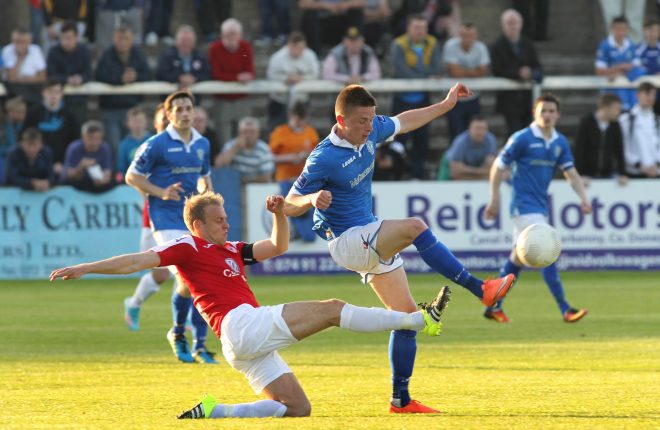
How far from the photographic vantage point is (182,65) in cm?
2183

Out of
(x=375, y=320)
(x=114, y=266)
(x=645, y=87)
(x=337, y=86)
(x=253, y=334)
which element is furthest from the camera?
(x=337, y=86)

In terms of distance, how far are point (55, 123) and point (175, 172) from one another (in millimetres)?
8839

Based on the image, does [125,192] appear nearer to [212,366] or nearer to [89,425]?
[212,366]

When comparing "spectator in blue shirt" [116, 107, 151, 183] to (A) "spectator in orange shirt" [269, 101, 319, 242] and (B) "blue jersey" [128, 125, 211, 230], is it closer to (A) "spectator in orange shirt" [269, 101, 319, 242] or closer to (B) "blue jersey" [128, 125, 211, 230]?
(A) "spectator in orange shirt" [269, 101, 319, 242]

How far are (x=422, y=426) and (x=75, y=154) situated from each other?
13.9 metres

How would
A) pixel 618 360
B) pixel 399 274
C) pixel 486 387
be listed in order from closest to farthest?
pixel 399 274, pixel 486 387, pixel 618 360

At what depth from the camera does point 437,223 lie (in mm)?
21078

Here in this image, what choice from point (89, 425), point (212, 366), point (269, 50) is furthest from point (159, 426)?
point (269, 50)

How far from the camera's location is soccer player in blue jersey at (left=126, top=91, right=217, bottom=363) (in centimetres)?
1266

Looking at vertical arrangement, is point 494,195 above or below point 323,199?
below

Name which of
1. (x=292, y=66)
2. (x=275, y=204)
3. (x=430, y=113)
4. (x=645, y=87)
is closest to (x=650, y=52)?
(x=645, y=87)

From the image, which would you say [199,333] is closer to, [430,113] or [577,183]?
[430,113]

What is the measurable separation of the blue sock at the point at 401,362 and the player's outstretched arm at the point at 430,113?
1535mm

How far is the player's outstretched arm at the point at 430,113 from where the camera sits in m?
9.60
